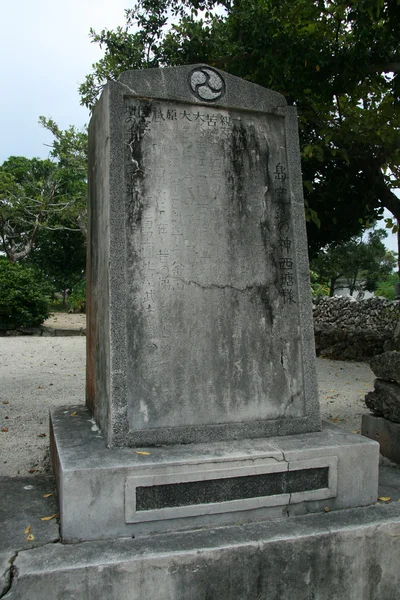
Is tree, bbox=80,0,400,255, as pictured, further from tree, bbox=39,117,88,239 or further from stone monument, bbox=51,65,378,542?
tree, bbox=39,117,88,239

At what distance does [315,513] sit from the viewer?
269 centimetres

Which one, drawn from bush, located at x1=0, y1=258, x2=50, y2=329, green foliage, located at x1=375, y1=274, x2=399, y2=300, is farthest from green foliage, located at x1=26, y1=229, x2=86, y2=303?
green foliage, located at x1=375, y1=274, x2=399, y2=300

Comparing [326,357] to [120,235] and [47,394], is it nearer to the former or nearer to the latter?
[47,394]

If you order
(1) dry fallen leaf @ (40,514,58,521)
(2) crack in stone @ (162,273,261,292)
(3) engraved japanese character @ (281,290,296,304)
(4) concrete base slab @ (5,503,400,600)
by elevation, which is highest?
(2) crack in stone @ (162,273,261,292)

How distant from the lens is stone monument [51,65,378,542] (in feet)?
8.51

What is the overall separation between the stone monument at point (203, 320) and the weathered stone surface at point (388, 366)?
1113mm

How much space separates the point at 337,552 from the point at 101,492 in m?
1.15

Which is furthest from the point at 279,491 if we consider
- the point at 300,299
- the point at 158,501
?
the point at 300,299

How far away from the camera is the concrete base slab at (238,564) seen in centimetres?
216

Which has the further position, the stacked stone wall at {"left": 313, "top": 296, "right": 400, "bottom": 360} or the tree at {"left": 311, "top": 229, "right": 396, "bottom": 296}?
the tree at {"left": 311, "top": 229, "right": 396, "bottom": 296}

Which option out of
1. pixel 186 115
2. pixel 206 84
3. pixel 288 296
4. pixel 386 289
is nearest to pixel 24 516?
pixel 288 296

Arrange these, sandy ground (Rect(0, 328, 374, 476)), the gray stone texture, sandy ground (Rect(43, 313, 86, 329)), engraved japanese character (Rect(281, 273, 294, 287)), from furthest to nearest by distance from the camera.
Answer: sandy ground (Rect(43, 313, 86, 329)) < sandy ground (Rect(0, 328, 374, 476)) < engraved japanese character (Rect(281, 273, 294, 287)) < the gray stone texture

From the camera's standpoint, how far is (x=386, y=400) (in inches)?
156

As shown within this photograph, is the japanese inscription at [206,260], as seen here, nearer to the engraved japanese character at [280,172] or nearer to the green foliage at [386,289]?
the engraved japanese character at [280,172]
